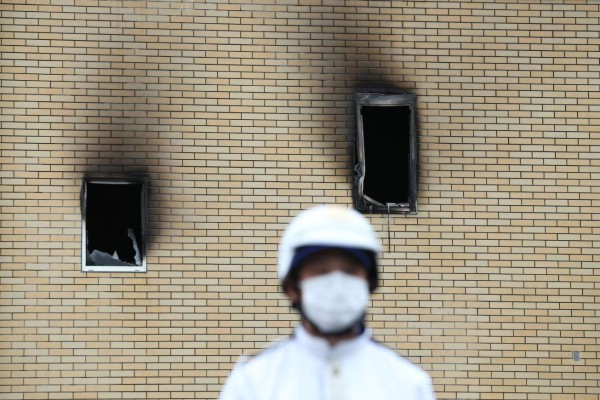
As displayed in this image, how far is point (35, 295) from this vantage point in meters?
7.66

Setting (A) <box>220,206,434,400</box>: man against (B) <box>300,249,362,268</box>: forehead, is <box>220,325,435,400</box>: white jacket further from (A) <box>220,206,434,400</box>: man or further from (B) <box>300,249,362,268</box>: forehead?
(B) <box>300,249,362,268</box>: forehead

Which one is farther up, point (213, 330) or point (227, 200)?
point (227, 200)

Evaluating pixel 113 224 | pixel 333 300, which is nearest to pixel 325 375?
pixel 333 300

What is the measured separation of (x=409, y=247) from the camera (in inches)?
312

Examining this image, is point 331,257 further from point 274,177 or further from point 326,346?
point 274,177

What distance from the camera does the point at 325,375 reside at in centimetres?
273

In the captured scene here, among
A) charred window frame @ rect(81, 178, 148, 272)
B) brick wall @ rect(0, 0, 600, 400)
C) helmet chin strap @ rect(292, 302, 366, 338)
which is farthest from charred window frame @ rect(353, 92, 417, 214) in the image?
helmet chin strap @ rect(292, 302, 366, 338)

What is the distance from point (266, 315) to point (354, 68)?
2321 millimetres

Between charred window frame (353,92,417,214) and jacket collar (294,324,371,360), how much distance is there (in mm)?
5206

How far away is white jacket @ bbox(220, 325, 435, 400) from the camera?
2.71 metres

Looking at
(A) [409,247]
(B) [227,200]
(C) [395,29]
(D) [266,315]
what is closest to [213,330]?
(D) [266,315]

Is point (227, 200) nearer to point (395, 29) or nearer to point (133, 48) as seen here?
point (133, 48)

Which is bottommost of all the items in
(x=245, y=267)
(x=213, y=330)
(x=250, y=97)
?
(x=213, y=330)

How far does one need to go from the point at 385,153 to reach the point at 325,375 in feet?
18.2
